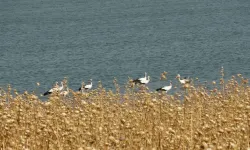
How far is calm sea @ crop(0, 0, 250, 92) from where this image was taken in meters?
55.7

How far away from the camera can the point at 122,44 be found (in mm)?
81688

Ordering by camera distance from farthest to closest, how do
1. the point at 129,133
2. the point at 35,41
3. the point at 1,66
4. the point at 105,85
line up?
the point at 35,41, the point at 1,66, the point at 105,85, the point at 129,133

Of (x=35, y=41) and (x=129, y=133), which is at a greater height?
(x=129, y=133)

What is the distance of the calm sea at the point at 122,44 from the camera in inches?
2194

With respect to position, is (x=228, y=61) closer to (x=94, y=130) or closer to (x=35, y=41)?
(x=35, y=41)

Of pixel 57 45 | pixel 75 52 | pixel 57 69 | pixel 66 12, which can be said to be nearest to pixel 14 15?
pixel 66 12

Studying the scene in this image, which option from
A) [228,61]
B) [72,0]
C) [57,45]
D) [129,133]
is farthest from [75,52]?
[72,0]

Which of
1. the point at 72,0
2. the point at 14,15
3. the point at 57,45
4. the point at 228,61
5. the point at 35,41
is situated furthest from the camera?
the point at 72,0

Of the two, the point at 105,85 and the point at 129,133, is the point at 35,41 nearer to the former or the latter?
the point at 105,85

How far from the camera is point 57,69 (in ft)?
198

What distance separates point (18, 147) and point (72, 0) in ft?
629

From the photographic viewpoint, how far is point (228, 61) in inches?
2336

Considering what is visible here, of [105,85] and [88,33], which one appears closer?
[105,85]

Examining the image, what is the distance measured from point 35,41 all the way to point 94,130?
8510cm
